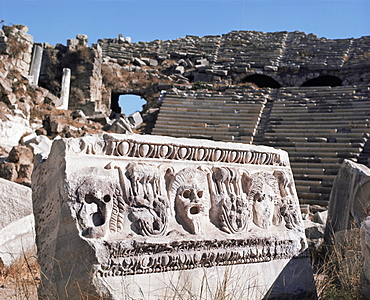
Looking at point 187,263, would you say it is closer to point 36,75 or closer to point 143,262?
point 143,262

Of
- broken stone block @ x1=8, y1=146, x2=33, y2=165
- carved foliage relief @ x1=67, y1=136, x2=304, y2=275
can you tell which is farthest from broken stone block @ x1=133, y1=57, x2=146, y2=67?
carved foliage relief @ x1=67, y1=136, x2=304, y2=275

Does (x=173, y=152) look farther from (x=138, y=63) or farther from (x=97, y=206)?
(x=138, y=63)

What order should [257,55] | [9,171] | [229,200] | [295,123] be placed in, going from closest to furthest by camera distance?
[229,200]
[9,171]
[295,123]
[257,55]

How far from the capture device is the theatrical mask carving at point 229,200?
3.49 meters

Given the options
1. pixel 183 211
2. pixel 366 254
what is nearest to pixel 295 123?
pixel 366 254

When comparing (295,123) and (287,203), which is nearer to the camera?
(287,203)

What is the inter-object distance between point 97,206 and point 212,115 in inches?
575

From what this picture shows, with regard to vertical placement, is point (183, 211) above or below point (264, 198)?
below

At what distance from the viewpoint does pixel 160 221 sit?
3.13 m

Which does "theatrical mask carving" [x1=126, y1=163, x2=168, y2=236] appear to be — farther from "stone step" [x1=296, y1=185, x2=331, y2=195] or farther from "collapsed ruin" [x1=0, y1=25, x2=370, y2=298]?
"stone step" [x1=296, y1=185, x2=331, y2=195]

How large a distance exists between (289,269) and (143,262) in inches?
55.9

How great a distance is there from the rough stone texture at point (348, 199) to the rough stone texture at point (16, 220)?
11.3ft

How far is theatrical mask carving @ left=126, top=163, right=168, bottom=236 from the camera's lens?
3.05m

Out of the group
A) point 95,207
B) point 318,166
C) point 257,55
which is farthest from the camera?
point 257,55
